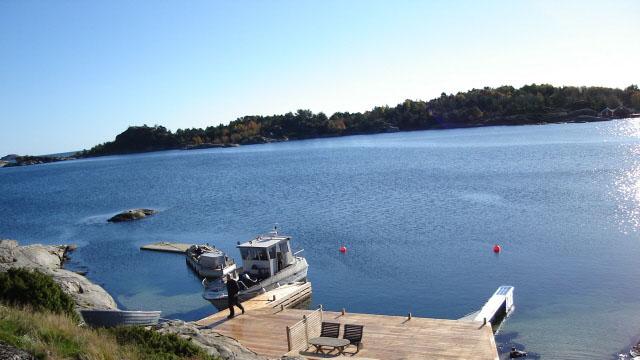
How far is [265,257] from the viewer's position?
1102 inches

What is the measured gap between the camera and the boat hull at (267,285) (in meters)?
25.9

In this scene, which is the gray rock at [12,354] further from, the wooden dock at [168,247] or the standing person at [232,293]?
the wooden dock at [168,247]

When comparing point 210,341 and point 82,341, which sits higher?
point 82,341

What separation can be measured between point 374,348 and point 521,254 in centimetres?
2011

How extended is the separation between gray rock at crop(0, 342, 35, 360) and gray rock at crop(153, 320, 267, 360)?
4.13m

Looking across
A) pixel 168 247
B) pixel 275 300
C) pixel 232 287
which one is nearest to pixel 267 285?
pixel 275 300

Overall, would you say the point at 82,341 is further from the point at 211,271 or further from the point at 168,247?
the point at 168,247

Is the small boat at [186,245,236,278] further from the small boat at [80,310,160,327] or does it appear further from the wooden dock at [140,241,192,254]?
the small boat at [80,310,160,327]

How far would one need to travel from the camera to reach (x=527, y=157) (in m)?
85.4

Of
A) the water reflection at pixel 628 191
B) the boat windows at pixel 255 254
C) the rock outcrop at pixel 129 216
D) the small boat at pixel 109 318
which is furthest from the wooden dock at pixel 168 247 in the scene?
the water reflection at pixel 628 191

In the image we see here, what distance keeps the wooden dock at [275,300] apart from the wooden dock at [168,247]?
18.1 meters

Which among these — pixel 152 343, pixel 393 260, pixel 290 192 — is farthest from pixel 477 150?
pixel 152 343

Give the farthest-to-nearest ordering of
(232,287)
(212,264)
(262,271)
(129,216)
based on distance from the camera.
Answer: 1. (129,216)
2. (212,264)
3. (262,271)
4. (232,287)

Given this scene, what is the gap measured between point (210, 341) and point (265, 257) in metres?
14.2
